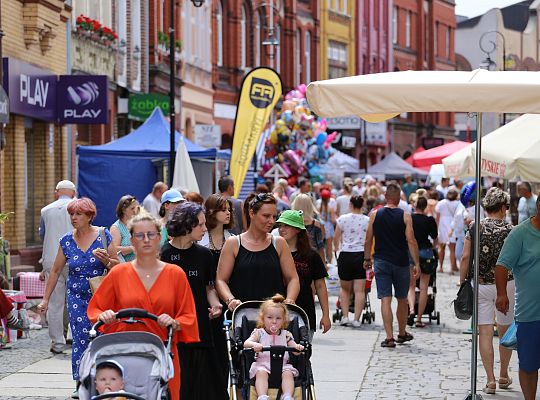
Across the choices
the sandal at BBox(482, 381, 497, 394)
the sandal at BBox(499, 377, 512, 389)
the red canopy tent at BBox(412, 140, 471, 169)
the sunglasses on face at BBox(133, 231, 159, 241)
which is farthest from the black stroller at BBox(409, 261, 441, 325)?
the red canopy tent at BBox(412, 140, 471, 169)

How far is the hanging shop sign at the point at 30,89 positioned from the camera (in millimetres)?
22500

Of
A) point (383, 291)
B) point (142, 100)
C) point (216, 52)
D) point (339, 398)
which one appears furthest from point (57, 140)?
point (216, 52)

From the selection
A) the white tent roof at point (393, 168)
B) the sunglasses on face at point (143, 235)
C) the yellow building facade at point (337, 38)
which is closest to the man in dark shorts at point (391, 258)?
the sunglasses on face at point (143, 235)

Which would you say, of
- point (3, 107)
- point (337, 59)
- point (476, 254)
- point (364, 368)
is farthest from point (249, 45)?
point (476, 254)

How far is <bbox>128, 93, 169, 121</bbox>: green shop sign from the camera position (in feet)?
101

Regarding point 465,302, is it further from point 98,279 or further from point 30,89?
point 30,89

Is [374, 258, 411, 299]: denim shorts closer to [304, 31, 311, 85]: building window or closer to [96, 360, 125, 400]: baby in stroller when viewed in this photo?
[96, 360, 125, 400]: baby in stroller

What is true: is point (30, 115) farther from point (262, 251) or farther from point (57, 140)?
point (262, 251)

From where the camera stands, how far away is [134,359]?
26.1 ft

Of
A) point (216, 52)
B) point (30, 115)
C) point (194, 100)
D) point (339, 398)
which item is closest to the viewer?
point (339, 398)

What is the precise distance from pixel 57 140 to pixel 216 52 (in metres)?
21.2

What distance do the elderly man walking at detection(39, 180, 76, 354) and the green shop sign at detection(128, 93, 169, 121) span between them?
1451cm

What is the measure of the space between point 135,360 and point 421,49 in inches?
3029

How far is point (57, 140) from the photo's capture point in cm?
2712
